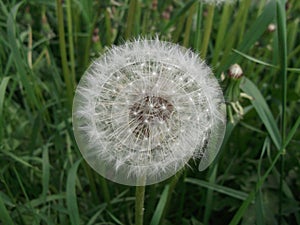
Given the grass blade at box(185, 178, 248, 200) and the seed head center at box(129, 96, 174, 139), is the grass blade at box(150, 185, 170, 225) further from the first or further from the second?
the seed head center at box(129, 96, 174, 139)

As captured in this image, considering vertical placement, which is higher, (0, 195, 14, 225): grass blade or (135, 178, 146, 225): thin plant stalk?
(135, 178, 146, 225): thin plant stalk

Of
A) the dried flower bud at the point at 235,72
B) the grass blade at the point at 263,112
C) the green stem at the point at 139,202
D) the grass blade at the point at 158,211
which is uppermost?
the dried flower bud at the point at 235,72

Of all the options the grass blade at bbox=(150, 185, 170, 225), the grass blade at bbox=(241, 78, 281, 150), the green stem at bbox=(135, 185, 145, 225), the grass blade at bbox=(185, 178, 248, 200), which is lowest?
the grass blade at bbox=(150, 185, 170, 225)

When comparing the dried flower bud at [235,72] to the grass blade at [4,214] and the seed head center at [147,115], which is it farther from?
the grass blade at [4,214]

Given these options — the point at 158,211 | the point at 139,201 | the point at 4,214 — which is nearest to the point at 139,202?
→ the point at 139,201

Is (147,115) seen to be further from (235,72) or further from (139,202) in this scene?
(235,72)

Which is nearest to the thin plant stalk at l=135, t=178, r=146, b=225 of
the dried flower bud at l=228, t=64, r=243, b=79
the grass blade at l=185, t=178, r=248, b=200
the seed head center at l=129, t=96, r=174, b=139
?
the seed head center at l=129, t=96, r=174, b=139

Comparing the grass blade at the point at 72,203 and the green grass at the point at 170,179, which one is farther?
the green grass at the point at 170,179

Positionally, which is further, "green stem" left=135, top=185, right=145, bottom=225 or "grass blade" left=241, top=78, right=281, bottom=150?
"grass blade" left=241, top=78, right=281, bottom=150

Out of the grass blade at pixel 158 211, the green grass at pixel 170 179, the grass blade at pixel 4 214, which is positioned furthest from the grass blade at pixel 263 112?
the grass blade at pixel 4 214
